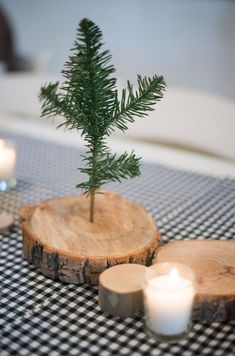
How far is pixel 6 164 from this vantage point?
1445 millimetres

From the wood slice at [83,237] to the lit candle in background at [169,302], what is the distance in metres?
0.15

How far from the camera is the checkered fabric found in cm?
91

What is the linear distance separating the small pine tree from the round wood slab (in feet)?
0.63

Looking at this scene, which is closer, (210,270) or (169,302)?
(169,302)

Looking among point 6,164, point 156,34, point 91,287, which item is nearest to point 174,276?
point 91,287

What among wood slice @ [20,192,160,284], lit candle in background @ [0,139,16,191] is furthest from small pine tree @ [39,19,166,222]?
lit candle in background @ [0,139,16,191]

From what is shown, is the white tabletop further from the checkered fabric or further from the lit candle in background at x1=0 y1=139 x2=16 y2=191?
the lit candle in background at x1=0 y1=139 x2=16 y2=191

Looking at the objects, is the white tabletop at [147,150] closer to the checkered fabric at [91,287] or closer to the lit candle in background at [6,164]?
the checkered fabric at [91,287]

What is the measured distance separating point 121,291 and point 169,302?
97 mm

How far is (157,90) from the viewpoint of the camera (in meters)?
1.05

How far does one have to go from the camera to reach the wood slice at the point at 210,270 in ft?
3.08

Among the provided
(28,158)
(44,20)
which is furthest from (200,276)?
(44,20)

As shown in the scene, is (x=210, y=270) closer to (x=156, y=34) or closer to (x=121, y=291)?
(x=121, y=291)

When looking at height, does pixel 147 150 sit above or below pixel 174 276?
above
